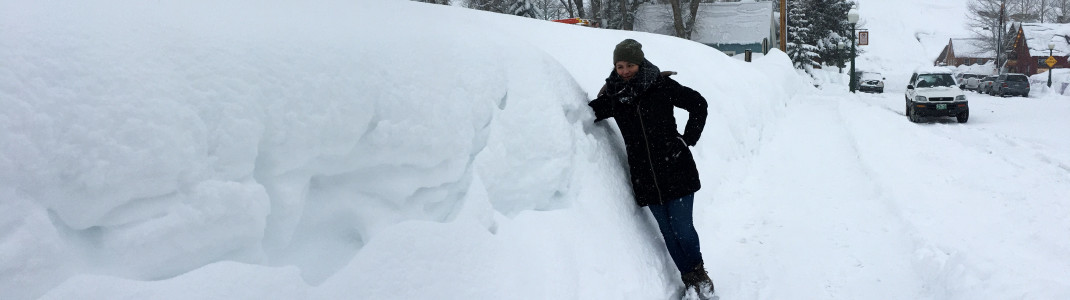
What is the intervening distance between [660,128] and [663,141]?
0.08m

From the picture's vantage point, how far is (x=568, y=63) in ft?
17.0

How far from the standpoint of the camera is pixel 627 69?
11.5 feet

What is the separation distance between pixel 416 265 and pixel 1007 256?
13.9ft

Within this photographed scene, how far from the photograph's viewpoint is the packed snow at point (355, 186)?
5.17ft

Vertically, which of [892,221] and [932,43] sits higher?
[932,43]

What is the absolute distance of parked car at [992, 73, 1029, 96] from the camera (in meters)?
27.5

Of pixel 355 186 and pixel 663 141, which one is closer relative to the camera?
pixel 355 186

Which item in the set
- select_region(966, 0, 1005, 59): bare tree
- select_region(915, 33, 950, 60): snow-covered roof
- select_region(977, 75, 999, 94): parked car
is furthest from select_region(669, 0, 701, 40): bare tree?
select_region(915, 33, 950, 60): snow-covered roof

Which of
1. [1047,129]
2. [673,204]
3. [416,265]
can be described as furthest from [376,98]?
[1047,129]

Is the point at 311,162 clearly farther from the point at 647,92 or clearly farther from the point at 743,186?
the point at 743,186

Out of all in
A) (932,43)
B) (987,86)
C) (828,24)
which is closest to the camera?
(987,86)

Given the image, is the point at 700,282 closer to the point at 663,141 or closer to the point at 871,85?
the point at 663,141

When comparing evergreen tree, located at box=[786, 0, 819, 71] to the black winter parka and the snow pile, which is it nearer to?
the black winter parka

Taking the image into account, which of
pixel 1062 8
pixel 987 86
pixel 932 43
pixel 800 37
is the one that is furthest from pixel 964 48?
Result: pixel 987 86
